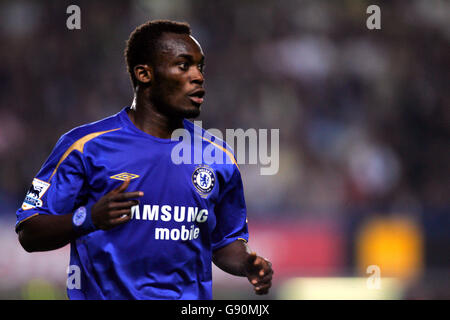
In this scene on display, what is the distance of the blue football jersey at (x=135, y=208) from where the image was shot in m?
3.46

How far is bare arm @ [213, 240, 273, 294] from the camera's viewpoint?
11.6 feet

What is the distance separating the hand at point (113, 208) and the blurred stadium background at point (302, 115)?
6.00 meters

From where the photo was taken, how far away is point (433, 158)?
11.2 m

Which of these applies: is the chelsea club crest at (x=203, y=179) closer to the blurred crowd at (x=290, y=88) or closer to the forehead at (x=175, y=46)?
the forehead at (x=175, y=46)

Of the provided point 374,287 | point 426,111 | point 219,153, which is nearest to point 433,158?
point 426,111

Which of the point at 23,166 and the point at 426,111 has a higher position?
the point at 426,111

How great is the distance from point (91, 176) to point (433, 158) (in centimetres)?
865

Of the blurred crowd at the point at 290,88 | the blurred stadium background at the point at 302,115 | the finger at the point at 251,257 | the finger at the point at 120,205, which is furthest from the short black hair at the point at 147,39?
the blurred crowd at the point at 290,88

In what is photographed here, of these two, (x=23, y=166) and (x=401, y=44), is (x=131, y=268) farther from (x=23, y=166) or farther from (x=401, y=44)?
(x=401, y=44)

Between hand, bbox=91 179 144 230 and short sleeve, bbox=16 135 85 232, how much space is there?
0.88 feet
